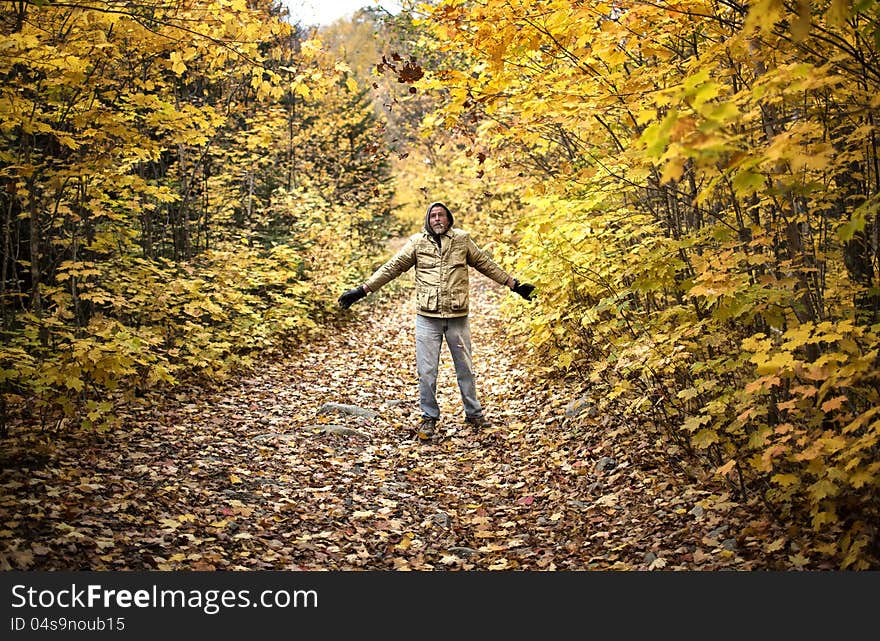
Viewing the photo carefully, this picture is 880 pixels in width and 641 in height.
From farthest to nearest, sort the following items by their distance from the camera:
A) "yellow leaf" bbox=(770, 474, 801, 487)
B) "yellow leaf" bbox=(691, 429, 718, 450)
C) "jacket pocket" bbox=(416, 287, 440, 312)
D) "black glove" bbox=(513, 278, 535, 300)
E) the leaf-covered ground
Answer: "black glove" bbox=(513, 278, 535, 300) → "jacket pocket" bbox=(416, 287, 440, 312) → "yellow leaf" bbox=(691, 429, 718, 450) → the leaf-covered ground → "yellow leaf" bbox=(770, 474, 801, 487)

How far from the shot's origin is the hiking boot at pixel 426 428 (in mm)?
7438

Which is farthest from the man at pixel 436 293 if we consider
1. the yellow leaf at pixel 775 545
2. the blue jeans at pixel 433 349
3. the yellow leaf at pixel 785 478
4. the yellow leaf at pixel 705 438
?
the yellow leaf at pixel 775 545

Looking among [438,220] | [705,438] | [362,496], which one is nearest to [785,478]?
[705,438]

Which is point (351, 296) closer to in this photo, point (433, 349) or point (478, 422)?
point (433, 349)

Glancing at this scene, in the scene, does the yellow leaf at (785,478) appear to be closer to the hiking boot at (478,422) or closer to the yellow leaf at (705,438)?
the yellow leaf at (705,438)

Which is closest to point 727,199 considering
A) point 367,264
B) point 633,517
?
point 633,517

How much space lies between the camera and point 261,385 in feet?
30.7

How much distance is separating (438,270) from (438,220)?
0.55 m

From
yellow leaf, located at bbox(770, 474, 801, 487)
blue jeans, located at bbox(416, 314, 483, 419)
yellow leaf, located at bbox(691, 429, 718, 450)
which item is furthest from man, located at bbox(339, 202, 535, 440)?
yellow leaf, located at bbox(770, 474, 801, 487)

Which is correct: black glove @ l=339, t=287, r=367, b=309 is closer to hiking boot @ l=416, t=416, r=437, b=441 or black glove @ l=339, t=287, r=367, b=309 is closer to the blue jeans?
the blue jeans

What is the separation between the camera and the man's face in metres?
7.58

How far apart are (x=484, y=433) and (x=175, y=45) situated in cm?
508

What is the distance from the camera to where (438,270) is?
7.61 m

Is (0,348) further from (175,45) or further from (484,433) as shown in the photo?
(484,433)
